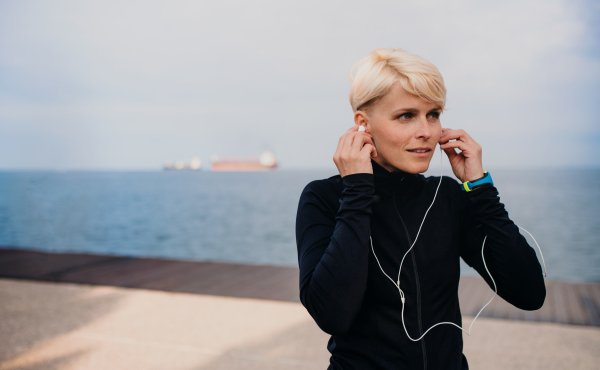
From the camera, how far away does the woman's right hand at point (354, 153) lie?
108 cm

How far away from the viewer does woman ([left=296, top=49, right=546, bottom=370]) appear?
3.38 ft

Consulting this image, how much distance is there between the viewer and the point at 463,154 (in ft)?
4.09

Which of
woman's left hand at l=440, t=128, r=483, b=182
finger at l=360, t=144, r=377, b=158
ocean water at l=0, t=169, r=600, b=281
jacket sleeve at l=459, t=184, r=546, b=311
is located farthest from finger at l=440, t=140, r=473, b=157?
ocean water at l=0, t=169, r=600, b=281

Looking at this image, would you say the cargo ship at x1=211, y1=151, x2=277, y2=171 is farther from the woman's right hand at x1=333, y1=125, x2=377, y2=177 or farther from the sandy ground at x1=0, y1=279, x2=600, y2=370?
the woman's right hand at x1=333, y1=125, x2=377, y2=177

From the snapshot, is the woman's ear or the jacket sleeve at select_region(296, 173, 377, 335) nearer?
the jacket sleeve at select_region(296, 173, 377, 335)

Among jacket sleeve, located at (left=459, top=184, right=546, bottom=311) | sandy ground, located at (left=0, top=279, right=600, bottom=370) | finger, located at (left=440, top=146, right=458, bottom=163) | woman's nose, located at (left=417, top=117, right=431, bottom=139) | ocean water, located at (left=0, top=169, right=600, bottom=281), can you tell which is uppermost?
woman's nose, located at (left=417, top=117, right=431, bottom=139)

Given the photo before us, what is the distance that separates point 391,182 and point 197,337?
2929 mm

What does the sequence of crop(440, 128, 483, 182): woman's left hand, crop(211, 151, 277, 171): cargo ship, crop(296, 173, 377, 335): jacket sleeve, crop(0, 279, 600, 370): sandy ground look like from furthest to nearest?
crop(211, 151, 277, 171): cargo ship → crop(0, 279, 600, 370): sandy ground → crop(440, 128, 483, 182): woman's left hand → crop(296, 173, 377, 335): jacket sleeve

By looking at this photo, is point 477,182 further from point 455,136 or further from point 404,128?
point 404,128

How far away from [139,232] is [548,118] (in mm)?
24678

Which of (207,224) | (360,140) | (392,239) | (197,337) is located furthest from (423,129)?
(207,224)

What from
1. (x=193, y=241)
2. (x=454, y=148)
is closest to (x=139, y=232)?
(x=193, y=241)

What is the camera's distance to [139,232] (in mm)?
28781

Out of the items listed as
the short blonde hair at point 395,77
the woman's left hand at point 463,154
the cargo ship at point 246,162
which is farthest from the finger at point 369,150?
the cargo ship at point 246,162
